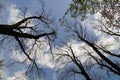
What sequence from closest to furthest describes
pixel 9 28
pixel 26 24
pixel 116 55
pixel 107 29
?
1. pixel 9 28
2. pixel 26 24
3. pixel 116 55
4. pixel 107 29

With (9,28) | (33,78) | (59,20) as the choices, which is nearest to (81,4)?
(59,20)

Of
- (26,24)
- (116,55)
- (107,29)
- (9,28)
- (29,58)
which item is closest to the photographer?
(9,28)

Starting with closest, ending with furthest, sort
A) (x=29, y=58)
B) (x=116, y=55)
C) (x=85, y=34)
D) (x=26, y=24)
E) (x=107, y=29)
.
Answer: (x=26, y=24) < (x=29, y=58) < (x=116, y=55) < (x=107, y=29) < (x=85, y=34)

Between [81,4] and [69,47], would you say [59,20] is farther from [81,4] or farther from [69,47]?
[69,47]

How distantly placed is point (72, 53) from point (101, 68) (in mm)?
2961

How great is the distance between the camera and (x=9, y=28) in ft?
43.9

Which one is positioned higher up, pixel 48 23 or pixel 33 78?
pixel 48 23

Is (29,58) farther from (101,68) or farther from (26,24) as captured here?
(101,68)

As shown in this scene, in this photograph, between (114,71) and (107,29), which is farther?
(107,29)

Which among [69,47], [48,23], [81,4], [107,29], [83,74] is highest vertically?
[81,4]

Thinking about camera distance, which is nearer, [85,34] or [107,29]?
[107,29]

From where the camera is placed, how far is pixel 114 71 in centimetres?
1859

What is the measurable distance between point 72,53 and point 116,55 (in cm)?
500

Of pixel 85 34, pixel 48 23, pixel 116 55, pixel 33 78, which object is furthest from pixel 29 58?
pixel 85 34
